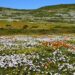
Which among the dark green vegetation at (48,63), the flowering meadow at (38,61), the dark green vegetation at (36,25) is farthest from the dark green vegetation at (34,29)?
the dark green vegetation at (48,63)

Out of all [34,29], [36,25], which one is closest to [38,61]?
[34,29]

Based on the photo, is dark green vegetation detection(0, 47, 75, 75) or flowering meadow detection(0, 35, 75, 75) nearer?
dark green vegetation detection(0, 47, 75, 75)

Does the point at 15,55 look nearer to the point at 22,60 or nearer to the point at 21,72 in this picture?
the point at 22,60

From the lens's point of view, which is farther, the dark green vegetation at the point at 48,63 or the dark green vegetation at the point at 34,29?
the dark green vegetation at the point at 34,29

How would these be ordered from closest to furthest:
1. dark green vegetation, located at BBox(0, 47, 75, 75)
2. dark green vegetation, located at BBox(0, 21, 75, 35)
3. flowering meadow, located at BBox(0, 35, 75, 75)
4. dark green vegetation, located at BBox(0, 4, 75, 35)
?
dark green vegetation, located at BBox(0, 47, 75, 75), flowering meadow, located at BBox(0, 35, 75, 75), dark green vegetation, located at BBox(0, 21, 75, 35), dark green vegetation, located at BBox(0, 4, 75, 35)

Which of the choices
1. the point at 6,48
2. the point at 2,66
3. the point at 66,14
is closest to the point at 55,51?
the point at 6,48

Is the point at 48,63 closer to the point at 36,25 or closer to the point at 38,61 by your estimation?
the point at 38,61

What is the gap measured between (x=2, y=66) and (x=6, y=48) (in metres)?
7.35

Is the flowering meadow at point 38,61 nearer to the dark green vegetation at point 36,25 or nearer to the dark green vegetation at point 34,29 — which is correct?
the dark green vegetation at point 34,29

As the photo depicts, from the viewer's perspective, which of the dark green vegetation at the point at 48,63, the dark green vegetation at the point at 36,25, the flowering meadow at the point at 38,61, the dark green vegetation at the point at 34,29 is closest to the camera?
the dark green vegetation at the point at 48,63

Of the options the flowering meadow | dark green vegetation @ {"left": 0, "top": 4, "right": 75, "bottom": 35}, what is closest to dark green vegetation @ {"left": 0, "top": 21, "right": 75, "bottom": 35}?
dark green vegetation @ {"left": 0, "top": 4, "right": 75, "bottom": 35}

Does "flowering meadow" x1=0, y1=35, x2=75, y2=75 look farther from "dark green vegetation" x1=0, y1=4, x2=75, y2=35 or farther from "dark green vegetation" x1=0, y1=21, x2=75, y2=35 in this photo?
"dark green vegetation" x1=0, y1=4, x2=75, y2=35

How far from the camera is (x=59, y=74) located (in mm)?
21125

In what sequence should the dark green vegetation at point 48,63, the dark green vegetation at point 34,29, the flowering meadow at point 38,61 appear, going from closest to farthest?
the dark green vegetation at point 48,63 < the flowering meadow at point 38,61 < the dark green vegetation at point 34,29
